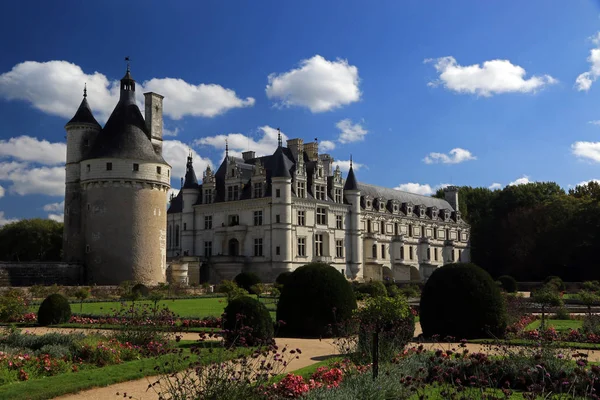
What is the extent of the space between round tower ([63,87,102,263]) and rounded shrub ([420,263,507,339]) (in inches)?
1061

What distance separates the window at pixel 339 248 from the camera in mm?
47031

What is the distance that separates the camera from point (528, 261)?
175ft

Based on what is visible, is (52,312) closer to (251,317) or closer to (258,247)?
(251,317)

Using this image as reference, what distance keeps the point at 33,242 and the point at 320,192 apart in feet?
94.5

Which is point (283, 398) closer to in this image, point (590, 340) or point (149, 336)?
point (149, 336)

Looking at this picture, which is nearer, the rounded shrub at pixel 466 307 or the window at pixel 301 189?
the rounded shrub at pixel 466 307

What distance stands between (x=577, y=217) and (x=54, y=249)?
4604cm

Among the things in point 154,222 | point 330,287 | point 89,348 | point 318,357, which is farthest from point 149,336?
point 154,222

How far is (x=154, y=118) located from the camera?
123 ft

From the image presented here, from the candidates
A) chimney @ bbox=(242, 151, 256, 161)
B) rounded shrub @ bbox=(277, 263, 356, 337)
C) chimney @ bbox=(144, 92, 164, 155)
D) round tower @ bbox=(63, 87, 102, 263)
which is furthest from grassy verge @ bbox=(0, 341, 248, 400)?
chimney @ bbox=(242, 151, 256, 161)

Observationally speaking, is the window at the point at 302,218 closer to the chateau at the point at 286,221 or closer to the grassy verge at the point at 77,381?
the chateau at the point at 286,221

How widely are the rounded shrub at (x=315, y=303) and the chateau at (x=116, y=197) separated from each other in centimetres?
2060

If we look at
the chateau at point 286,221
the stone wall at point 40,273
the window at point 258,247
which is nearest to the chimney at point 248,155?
the chateau at point 286,221

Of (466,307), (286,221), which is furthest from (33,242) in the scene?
(466,307)
